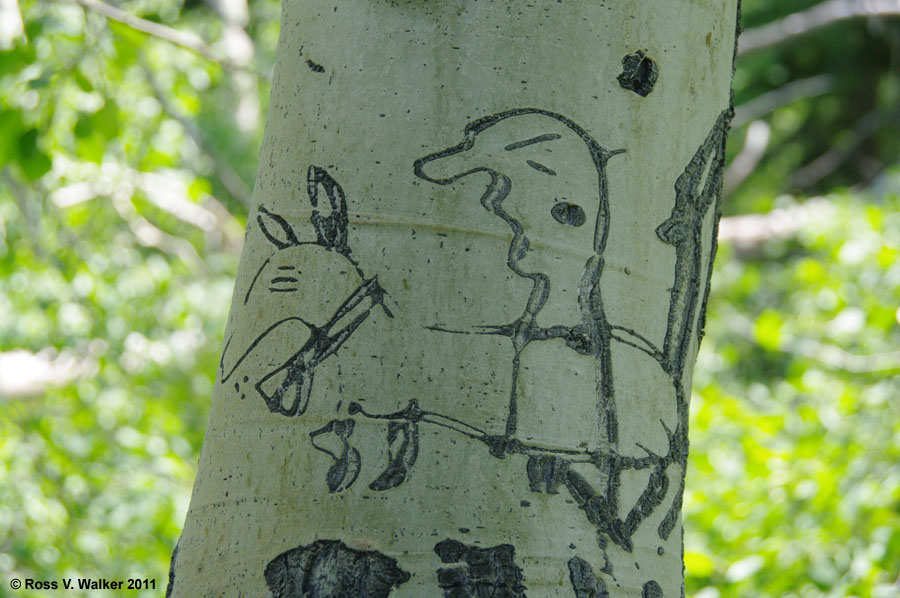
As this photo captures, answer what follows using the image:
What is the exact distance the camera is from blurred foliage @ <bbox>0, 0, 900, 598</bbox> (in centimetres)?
192

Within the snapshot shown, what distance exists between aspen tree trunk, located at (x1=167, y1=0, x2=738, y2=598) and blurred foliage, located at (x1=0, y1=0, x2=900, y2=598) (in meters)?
1.20

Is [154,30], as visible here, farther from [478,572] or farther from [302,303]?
[478,572]

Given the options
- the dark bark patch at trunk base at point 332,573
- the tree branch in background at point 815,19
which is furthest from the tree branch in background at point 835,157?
the dark bark patch at trunk base at point 332,573

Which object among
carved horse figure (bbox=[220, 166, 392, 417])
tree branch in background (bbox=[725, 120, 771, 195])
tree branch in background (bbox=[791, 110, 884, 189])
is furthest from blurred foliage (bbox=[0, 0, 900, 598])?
carved horse figure (bbox=[220, 166, 392, 417])

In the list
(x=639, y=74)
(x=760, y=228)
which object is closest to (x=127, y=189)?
(x=639, y=74)

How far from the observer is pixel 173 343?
3865 millimetres

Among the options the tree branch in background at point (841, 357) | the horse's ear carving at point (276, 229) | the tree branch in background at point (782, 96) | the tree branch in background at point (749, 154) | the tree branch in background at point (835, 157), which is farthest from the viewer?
the tree branch in background at point (835, 157)

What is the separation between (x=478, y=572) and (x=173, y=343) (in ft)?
11.6

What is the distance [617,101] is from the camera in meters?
0.66

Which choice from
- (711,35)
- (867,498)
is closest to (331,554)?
(711,35)

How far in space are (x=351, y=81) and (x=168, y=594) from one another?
0.41 metres

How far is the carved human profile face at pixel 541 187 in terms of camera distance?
61 cm

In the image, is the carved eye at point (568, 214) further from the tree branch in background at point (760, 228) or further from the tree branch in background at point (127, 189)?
the tree branch in background at point (760, 228)

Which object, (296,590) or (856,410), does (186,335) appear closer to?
(856,410)
